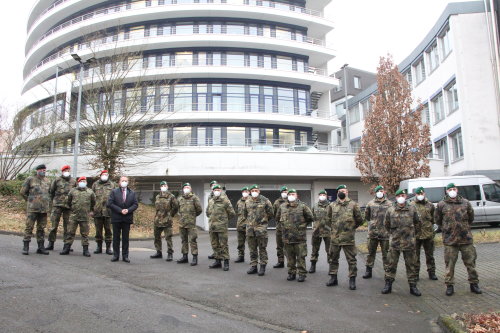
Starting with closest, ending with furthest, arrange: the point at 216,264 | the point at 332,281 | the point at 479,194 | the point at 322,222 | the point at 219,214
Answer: the point at 332,281 < the point at 216,264 < the point at 219,214 < the point at 322,222 < the point at 479,194

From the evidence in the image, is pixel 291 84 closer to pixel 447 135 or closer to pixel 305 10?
pixel 305 10

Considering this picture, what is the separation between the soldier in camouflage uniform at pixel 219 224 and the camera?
377 inches

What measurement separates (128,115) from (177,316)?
17059 millimetres

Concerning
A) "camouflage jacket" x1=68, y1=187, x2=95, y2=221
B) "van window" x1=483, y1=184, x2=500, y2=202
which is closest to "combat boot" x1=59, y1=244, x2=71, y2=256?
"camouflage jacket" x1=68, y1=187, x2=95, y2=221

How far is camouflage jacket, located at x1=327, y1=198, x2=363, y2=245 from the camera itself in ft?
26.8

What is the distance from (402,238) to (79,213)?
759cm

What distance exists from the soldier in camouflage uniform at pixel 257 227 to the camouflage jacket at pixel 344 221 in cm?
167

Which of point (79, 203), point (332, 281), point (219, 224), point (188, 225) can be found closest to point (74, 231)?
point (79, 203)

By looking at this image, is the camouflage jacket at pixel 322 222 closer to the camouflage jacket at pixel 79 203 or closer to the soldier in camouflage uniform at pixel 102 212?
the soldier in camouflage uniform at pixel 102 212

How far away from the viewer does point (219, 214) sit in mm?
9852

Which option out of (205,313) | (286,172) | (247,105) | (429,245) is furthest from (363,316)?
(247,105)

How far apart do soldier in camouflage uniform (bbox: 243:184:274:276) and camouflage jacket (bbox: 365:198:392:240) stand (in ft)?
7.64

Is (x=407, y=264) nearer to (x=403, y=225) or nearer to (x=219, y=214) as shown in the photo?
(x=403, y=225)

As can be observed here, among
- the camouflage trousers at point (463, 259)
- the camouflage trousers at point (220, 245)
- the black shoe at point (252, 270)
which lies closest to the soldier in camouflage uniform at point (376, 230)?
the camouflage trousers at point (463, 259)
